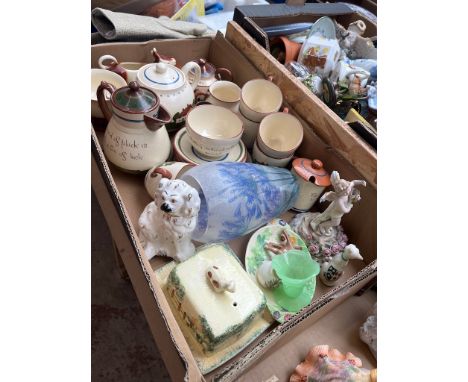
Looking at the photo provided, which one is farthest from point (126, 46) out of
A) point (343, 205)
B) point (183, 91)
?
point (343, 205)

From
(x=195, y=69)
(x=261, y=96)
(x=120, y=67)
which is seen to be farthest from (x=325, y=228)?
(x=120, y=67)

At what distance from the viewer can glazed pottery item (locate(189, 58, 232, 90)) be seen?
97 centimetres

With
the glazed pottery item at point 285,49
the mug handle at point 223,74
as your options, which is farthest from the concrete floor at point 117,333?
the glazed pottery item at point 285,49

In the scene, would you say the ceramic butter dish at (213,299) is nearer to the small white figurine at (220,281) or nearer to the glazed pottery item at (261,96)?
the small white figurine at (220,281)

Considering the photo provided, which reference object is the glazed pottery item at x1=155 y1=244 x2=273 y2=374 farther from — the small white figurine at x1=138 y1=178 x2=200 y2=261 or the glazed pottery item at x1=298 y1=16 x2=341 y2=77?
the glazed pottery item at x1=298 y1=16 x2=341 y2=77

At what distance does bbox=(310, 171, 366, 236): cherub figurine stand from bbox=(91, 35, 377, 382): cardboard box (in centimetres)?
8

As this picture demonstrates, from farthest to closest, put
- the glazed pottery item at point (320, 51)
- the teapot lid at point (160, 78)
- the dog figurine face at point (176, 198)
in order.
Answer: the glazed pottery item at point (320, 51) < the teapot lid at point (160, 78) < the dog figurine face at point (176, 198)

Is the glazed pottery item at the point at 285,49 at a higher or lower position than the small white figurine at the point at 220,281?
higher

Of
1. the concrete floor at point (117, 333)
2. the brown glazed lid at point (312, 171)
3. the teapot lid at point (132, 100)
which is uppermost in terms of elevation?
the teapot lid at point (132, 100)

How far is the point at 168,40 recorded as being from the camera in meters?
1.05

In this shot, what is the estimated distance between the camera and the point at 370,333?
2.32ft

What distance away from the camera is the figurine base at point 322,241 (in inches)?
Answer: 30.9

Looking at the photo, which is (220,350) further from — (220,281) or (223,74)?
(223,74)

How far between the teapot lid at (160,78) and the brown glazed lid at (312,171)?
0.32 m
